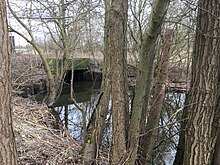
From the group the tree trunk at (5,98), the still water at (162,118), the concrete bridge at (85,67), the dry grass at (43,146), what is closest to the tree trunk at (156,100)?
the still water at (162,118)

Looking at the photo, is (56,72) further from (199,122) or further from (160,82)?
(199,122)

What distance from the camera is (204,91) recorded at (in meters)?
2.91

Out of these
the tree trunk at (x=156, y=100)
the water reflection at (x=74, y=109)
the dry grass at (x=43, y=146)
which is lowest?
the water reflection at (x=74, y=109)

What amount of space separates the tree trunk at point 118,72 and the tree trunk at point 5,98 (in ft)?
4.24

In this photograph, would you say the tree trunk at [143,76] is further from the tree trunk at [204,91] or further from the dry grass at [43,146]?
the dry grass at [43,146]

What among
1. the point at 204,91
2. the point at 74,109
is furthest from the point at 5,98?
the point at 74,109

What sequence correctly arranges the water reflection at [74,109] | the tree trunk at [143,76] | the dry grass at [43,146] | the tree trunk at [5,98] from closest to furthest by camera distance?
the tree trunk at [5,98] < the tree trunk at [143,76] < the dry grass at [43,146] < the water reflection at [74,109]

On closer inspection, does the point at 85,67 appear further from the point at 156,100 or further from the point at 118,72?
the point at 118,72

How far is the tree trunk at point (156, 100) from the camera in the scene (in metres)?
3.57

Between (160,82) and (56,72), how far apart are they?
21.9 feet

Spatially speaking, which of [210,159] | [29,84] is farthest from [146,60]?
[29,84]

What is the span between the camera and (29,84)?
34.7ft

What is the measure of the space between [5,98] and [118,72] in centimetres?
137

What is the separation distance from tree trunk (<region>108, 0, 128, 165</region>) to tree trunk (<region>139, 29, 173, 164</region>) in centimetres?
79
